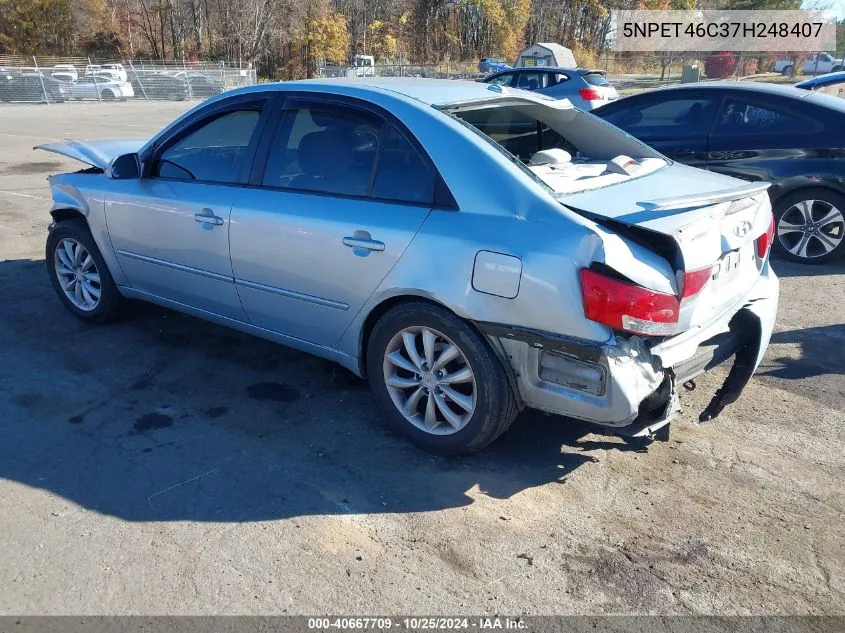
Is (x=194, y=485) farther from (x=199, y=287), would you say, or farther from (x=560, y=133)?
(x=560, y=133)

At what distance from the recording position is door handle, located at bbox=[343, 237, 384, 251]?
3.47 meters

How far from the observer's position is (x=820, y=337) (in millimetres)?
5117

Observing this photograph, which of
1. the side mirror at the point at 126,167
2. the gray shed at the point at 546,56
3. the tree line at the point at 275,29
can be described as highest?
the tree line at the point at 275,29

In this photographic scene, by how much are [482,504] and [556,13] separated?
65.4 m

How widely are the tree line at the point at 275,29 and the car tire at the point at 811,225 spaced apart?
1529 inches

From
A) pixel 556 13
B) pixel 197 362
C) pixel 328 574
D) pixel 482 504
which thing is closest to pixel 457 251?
pixel 482 504

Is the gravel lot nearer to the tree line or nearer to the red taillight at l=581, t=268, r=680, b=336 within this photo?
the red taillight at l=581, t=268, r=680, b=336

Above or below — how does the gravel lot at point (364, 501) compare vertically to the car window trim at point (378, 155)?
below

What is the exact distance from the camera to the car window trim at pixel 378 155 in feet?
11.1

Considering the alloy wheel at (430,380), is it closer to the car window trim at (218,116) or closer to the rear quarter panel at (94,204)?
the car window trim at (218,116)

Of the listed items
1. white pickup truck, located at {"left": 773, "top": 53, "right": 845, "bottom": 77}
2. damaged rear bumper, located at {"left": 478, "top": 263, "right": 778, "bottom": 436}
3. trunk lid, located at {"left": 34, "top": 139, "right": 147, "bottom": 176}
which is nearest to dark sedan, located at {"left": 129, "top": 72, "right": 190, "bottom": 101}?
trunk lid, located at {"left": 34, "top": 139, "right": 147, "bottom": 176}

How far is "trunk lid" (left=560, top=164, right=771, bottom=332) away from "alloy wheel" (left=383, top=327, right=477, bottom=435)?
89 cm

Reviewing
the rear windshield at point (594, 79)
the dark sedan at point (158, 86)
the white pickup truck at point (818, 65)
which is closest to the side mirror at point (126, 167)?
the rear windshield at point (594, 79)

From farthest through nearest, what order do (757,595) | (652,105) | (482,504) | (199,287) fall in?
→ (652,105) → (199,287) → (482,504) → (757,595)
